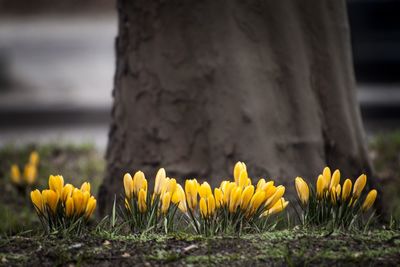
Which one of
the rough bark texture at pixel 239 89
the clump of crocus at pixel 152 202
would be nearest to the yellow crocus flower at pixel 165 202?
the clump of crocus at pixel 152 202

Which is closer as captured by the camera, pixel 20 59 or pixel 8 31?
pixel 20 59

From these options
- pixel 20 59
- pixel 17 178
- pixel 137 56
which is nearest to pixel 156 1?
pixel 137 56

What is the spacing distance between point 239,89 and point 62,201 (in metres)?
1.57

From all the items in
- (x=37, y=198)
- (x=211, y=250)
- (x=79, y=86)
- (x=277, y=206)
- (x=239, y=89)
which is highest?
(x=79, y=86)

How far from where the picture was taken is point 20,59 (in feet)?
37.0

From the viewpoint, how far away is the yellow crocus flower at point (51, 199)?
313 cm

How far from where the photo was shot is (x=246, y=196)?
3.12m

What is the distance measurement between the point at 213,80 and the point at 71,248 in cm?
173

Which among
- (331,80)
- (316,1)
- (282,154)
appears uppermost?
(316,1)

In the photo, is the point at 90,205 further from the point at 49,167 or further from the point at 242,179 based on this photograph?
the point at 49,167

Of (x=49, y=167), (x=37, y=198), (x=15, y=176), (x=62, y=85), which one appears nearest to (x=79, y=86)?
(x=62, y=85)

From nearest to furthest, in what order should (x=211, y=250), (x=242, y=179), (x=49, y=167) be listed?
(x=211, y=250) < (x=242, y=179) < (x=49, y=167)

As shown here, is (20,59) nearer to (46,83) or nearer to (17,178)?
(46,83)

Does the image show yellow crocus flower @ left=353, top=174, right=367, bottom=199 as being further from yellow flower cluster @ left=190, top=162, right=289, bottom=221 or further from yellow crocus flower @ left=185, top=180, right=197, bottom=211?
yellow crocus flower @ left=185, top=180, right=197, bottom=211
